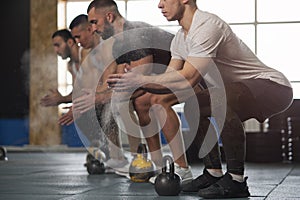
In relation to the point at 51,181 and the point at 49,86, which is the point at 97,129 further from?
the point at 49,86

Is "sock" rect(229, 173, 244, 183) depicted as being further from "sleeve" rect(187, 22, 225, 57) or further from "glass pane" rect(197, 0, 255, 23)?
"glass pane" rect(197, 0, 255, 23)

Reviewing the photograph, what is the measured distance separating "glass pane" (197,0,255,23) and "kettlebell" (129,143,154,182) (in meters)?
5.41

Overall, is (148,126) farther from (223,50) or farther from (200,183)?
(223,50)

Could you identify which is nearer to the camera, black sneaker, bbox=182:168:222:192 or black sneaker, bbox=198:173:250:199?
black sneaker, bbox=198:173:250:199

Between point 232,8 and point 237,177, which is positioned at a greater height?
point 232,8

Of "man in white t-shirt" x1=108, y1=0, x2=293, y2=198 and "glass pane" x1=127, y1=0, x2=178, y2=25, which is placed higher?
"glass pane" x1=127, y1=0, x2=178, y2=25

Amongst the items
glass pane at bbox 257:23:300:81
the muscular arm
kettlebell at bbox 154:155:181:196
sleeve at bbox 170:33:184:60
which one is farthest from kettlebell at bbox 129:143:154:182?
glass pane at bbox 257:23:300:81

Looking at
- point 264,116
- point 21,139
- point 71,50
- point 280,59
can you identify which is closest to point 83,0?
point 21,139

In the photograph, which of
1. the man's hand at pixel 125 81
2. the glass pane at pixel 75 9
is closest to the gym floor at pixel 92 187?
the man's hand at pixel 125 81

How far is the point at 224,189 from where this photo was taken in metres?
2.58

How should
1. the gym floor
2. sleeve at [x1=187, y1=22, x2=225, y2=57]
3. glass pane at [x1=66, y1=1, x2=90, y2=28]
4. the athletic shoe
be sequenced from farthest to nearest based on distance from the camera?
glass pane at [x1=66, y1=1, x2=90, y2=28] < the athletic shoe < the gym floor < sleeve at [x1=187, y1=22, x2=225, y2=57]

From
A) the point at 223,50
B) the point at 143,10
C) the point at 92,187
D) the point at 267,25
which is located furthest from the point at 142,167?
the point at 143,10

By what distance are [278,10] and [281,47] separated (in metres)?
0.66

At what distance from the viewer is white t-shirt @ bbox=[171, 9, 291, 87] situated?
250 centimetres
